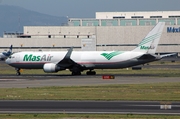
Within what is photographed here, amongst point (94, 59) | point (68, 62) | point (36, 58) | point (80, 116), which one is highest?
point (36, 58)

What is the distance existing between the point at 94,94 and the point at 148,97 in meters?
4.96

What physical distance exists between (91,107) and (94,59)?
44.0 metres

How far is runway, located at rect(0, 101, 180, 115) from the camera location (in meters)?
35.4

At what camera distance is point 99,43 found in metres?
166

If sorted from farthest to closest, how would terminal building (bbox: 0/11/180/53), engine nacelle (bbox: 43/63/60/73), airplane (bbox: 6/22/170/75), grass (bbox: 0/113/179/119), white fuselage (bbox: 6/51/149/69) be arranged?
1. terminal building (bbox: 0/11/180/53)
2. white fuselage (bbox: 6/51/149/69)
3. airplane (bbox: 6/22/170/75)
4. engine nacelle (bbox: 43/63/60/73)
5. grass (bbox: 0/113/179/119)

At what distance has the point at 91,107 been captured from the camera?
37656 millimetres

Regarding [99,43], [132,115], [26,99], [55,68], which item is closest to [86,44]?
[99,43]

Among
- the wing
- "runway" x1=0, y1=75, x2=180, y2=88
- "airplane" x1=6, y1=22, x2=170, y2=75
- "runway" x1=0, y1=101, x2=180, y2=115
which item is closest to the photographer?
"runway" x1=0, y1=101, x2=180, y2=115

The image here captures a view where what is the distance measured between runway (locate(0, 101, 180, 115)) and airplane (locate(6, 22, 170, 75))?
37582mm

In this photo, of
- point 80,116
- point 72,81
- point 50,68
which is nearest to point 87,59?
point 50,68

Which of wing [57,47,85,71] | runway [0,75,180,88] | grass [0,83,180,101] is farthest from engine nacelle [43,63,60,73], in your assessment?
grass [0,83,180,101]

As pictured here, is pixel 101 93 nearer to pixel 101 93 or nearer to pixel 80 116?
pixel 101 93

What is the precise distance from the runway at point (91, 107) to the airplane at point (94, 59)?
3758 cm

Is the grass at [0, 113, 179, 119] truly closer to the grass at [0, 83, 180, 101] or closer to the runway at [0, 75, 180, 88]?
the grass at [0, 83, 180, 101]
